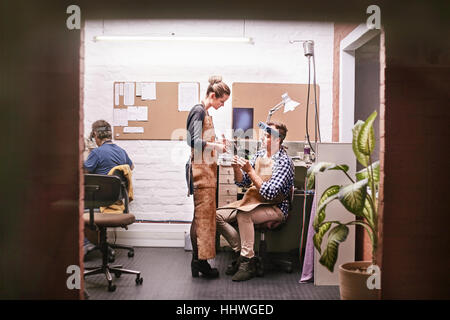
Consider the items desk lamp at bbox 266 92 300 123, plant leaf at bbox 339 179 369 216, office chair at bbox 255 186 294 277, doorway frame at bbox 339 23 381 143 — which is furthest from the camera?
desk lamp at bbox 266 92 300 123

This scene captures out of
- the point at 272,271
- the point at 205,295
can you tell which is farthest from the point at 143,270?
the point at 272,271

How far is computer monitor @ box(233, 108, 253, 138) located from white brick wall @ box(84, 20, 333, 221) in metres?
0.11

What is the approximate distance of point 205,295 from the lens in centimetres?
286

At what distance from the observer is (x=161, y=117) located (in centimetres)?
464

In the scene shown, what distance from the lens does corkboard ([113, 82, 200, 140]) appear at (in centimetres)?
462

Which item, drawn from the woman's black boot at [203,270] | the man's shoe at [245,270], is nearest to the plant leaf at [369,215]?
the man's shoe at [245,270]

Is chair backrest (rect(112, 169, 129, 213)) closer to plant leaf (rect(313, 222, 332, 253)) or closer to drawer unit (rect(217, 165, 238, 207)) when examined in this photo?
drawer unit (rect(217, 165, 238, 207))

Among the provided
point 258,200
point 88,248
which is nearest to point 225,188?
point 258,200

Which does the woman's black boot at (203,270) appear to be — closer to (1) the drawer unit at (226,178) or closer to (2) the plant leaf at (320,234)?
(1) the drawer unit at (226,178)

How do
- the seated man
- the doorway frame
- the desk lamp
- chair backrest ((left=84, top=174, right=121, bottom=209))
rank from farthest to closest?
the desk lamp → the doorway frame → the seated man → chair backrest ((left=84, top=174, right=121, bottom=209))

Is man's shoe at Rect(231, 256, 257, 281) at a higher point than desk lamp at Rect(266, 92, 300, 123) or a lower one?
lower

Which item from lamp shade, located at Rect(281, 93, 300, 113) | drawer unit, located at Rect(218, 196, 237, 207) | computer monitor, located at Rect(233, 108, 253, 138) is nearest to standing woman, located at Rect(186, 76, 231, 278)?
drawer unit, located at Rect(218, 196, 237, 207)
